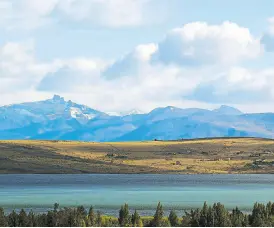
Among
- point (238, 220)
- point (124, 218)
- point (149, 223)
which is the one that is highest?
point (124, 218)

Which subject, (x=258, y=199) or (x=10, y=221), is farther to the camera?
(x=258, y=199)

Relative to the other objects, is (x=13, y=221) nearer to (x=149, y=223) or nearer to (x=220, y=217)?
(x=149, y=223)

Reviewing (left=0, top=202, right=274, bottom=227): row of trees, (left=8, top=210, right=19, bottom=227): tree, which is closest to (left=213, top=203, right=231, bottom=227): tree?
(left=0, top=202, right=274, bottom=227): row of trees

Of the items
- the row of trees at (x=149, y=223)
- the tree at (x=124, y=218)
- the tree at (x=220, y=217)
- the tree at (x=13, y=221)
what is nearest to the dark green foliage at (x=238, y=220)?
the row of trees at (x=149, y=223)

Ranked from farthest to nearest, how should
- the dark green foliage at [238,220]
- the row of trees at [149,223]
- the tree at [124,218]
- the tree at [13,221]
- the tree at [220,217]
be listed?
the tree at [124,218], the dark green foliage at [238,220], the tree at [13,221], the tree at [220,217], the row of trees at [149,223]

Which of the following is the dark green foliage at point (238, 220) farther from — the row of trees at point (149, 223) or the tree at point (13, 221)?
the tree at point (13, 221)

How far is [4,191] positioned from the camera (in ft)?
502

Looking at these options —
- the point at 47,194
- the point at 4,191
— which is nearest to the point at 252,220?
the point at 47,194

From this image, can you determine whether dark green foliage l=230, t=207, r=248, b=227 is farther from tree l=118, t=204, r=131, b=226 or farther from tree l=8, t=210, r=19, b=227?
tree l=8, t=210, r=19, b=227

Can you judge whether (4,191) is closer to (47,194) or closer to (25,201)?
(47,194)

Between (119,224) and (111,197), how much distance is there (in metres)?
61.2

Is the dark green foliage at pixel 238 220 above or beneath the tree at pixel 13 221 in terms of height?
beneath

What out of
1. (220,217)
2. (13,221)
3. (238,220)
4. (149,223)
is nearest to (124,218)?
(149,223)

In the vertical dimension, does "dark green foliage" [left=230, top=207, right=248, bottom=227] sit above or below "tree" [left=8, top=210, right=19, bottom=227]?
below
